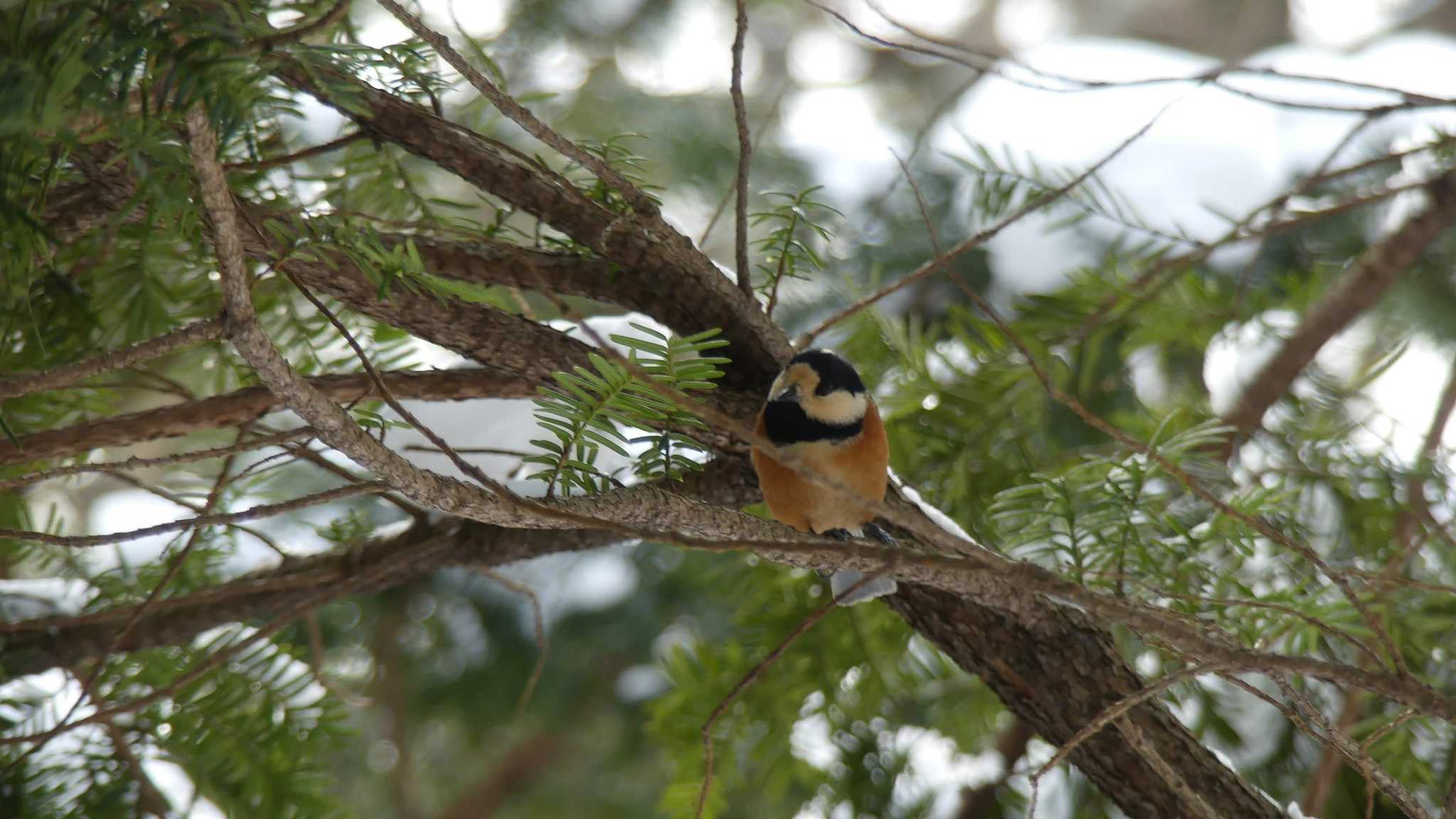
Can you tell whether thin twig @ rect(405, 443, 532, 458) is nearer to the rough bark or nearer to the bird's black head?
the bird's black head

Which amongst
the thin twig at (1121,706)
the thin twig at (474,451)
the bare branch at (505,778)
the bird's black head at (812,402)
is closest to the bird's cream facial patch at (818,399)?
the bird's black head at (812,402)

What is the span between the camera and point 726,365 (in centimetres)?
88

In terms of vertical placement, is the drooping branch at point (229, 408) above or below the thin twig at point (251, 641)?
above

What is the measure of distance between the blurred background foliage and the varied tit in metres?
0.10

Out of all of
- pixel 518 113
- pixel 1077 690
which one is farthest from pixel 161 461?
pixel 1077 690

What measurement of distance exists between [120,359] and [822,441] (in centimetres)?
50

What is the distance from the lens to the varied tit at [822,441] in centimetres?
83

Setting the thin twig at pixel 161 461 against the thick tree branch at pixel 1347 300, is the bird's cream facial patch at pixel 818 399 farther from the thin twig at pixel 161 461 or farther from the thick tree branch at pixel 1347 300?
the thick tree branch at pixel 1347 300

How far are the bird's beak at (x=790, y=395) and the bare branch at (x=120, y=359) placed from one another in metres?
0.43

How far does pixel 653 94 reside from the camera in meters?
2.09

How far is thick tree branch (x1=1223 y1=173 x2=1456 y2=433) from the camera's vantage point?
1280 millimetres

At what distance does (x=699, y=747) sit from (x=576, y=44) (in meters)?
1.51

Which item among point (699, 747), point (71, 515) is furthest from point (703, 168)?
point (71, 515)

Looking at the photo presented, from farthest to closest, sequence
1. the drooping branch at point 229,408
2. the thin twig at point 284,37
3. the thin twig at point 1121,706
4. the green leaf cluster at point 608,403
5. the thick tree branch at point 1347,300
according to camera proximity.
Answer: the thick tree branch at point 1347,300
the drooping branch at point 229,408
the green leaf cluster at point 608,403
the thin twig at point 1121,706
the thin twig at point 284,37
